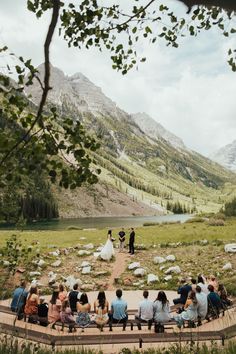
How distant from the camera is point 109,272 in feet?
95.9

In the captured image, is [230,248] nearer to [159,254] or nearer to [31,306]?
[159,254]

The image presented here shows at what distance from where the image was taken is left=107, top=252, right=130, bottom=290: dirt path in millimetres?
27795

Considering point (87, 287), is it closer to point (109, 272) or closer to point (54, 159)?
point (109, 272)

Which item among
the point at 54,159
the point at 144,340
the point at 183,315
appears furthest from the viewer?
the point at 183,315

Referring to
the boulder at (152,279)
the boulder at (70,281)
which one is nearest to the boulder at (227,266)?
the boulder at (152,279)

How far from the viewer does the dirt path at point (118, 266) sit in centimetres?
2780

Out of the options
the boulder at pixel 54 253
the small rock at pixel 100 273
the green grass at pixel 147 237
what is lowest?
the small rock at pixel 100 273

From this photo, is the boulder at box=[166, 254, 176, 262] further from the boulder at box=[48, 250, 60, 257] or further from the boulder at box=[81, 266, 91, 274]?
the boulder at box=[48, 250, 60, 257]

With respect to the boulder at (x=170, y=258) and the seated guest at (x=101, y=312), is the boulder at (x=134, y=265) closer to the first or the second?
the boulder at (x=170, y=258)

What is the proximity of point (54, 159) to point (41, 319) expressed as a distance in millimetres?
12705

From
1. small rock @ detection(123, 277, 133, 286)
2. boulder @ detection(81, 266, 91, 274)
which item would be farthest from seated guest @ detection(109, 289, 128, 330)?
boulder @ detection(81, 266, 91, 274)

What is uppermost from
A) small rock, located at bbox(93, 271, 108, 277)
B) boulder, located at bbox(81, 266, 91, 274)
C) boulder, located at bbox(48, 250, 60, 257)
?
boulder, located at bbox(48, 250, 60, 257)

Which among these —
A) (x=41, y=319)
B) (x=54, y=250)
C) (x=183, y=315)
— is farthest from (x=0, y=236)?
→ (x=183, y=315)

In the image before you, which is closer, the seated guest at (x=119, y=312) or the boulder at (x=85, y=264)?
the seated guest at (x=119, y=312)
